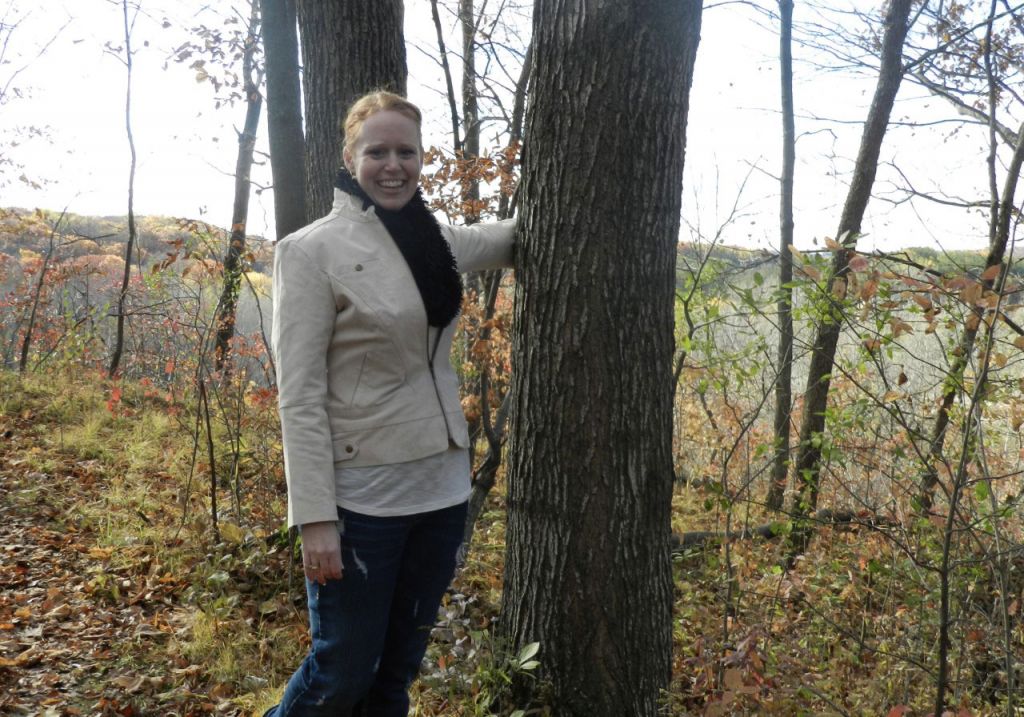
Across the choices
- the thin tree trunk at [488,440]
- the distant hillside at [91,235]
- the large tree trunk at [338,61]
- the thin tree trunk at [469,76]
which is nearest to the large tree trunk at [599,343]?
the thin tree trunk at [488,440]

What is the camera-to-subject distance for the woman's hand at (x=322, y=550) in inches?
82.1

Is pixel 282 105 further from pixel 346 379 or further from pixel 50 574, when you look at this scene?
pixel 346 379

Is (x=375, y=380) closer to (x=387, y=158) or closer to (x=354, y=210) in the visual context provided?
(x=354, y=210)

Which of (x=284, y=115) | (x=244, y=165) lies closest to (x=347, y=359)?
(x=284, y=115)

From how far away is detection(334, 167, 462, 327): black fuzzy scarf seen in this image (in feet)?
7.43

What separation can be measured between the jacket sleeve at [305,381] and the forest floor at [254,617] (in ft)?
3.22

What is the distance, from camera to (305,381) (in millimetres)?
2100

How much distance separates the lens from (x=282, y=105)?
17.0ft

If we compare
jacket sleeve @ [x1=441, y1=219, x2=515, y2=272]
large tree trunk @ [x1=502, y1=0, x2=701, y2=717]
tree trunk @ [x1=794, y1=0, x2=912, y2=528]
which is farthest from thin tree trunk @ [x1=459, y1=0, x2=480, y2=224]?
large tree trunk @ [x1=502, y1=0, x2=701, y2=717]

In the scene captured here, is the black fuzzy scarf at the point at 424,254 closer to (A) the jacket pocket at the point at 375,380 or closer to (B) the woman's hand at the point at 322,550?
(A) the jacket pocket at the point at 375,380

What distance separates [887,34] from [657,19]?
5390mm

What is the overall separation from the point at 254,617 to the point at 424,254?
8.36ft

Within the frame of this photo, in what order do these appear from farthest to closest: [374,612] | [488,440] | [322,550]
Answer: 1. [488,440]
2. [374,612]
3. [322,550]

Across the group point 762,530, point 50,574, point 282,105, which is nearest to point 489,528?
point 762,530
